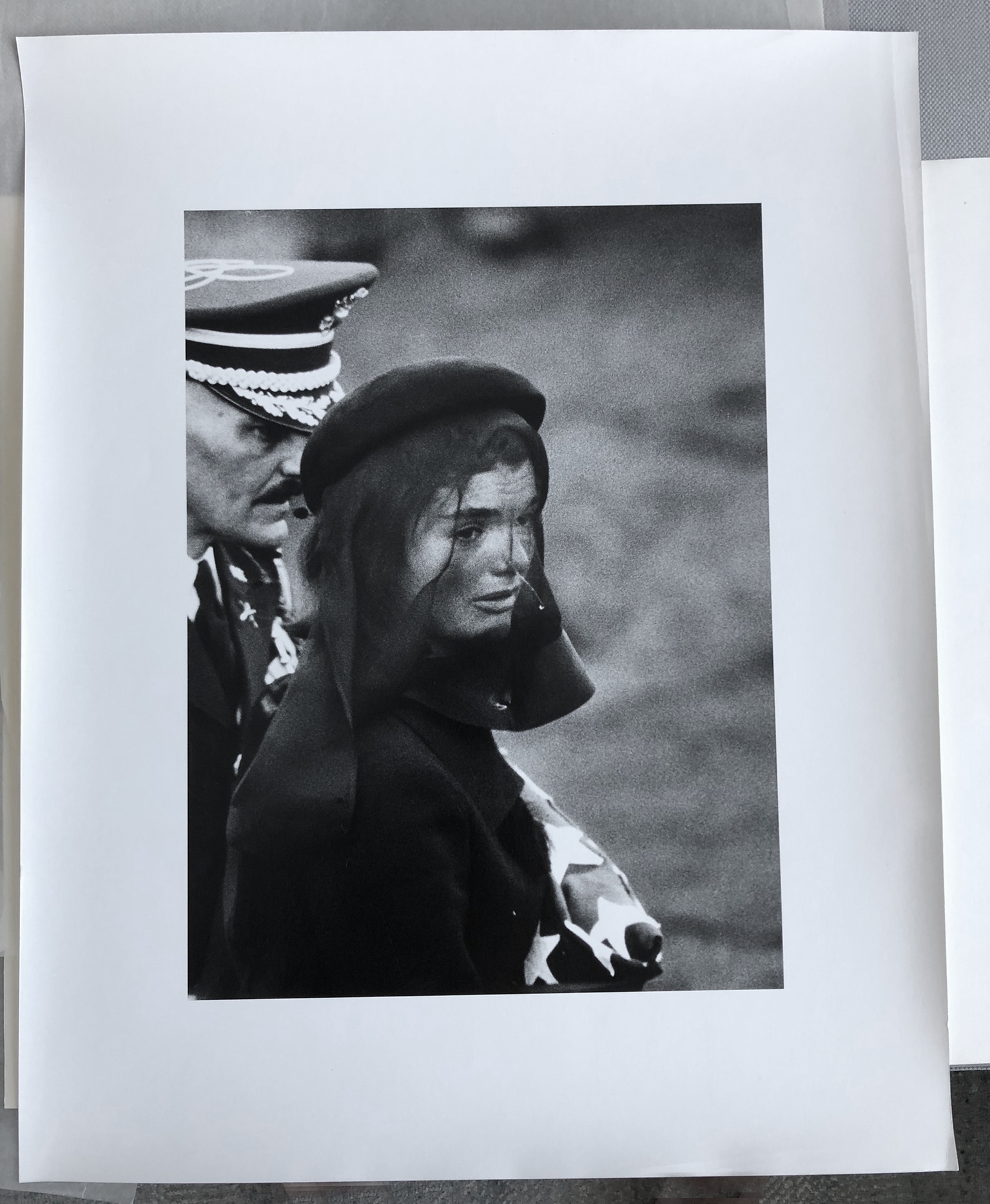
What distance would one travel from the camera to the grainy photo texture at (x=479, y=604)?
16.9 inches

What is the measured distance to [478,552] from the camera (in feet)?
1.43

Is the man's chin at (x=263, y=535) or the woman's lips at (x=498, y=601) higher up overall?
the man's chin at (x=263, y=535)

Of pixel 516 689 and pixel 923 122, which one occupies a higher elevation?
pixel 923 122

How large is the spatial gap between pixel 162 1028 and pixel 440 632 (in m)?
0.23

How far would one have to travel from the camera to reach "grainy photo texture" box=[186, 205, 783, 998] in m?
0.43

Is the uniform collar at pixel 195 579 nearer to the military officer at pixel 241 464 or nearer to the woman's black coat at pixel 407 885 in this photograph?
the military officer at pixel 241 464

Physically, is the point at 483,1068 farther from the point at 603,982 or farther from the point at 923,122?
the point at 923,122

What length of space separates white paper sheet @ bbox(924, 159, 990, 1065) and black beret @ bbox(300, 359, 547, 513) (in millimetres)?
205

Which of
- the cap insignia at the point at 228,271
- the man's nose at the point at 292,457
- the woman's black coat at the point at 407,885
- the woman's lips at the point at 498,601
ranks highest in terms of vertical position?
the cap insignia at the point at 228,271

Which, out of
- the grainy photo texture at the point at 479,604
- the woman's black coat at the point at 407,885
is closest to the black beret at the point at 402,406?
the grainy photo texture at the point at 479,604

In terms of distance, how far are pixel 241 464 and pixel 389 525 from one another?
0.26 feet

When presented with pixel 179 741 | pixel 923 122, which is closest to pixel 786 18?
pixel 923 122

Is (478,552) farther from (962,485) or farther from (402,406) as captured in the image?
(962,485)

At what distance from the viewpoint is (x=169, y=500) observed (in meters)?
0.44
